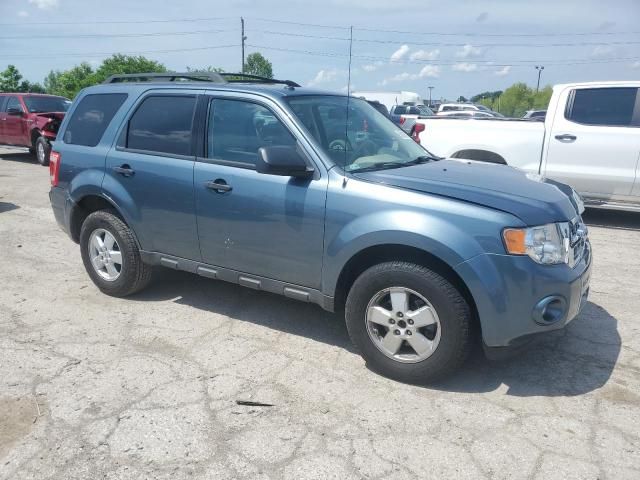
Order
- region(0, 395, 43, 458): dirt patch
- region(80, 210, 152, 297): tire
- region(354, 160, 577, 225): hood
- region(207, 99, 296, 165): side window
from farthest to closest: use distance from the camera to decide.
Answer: region(80, 210, 152, 297): tire
region(207, 99, 296, 165): side window
region(354, 160, 577, 225): hood
region(0, 395, 43, 458): dirt patch

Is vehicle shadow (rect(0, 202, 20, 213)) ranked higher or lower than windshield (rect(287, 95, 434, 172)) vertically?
lower

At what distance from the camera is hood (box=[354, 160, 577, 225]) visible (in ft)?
10.2

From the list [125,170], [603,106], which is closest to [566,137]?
[603,106]

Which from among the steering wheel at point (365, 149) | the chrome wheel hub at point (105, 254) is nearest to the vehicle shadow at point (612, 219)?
the steering wheel at point (365, 149)

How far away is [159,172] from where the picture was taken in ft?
13.8

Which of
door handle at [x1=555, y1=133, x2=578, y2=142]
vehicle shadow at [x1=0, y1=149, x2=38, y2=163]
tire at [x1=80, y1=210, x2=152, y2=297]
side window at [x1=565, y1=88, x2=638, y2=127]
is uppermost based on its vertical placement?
side window at [x1=565, y1=88, x2=638, y2=127]

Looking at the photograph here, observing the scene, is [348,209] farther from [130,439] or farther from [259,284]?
[130,439]

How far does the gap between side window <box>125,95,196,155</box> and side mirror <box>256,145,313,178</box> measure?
0.93m

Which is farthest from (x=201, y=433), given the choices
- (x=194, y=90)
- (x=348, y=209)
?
(x=194, y=90)

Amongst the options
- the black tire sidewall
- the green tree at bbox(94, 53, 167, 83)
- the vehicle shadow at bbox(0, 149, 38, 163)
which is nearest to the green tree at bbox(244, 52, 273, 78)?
the green tree at bbox(94, 53, 167, 83)

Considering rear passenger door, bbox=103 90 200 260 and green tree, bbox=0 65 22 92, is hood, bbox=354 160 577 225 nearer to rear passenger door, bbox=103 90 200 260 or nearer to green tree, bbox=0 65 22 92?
rear passenger door, bbox=103 90 200 260

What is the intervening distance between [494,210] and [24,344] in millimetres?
3379

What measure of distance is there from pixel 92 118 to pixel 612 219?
722 centimetres

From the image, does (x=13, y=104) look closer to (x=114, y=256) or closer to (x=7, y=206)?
(x=7, y=206)
